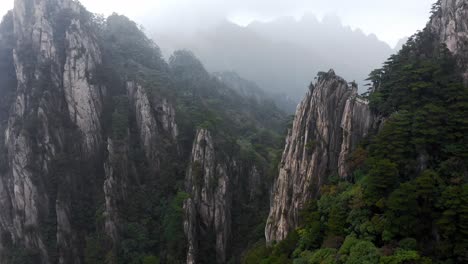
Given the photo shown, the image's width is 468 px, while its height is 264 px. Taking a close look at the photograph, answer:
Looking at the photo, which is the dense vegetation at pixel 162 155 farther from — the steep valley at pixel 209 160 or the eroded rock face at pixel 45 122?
the eroded rock face at pixel 45 122

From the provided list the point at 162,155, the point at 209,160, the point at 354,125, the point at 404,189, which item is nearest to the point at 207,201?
the point at 209,160

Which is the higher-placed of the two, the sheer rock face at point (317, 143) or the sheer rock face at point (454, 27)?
the sheer rock face at point (454, 27)

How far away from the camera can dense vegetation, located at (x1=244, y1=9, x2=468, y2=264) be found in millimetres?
18516

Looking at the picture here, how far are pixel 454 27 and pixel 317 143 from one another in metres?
14.2

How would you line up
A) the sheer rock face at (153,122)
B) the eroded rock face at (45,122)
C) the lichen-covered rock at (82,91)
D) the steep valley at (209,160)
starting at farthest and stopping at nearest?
the sheer rock face at (153,122), the lichen-covered rock at (82,91), the eroded rock face at (45,122), the steep valley at (209,160)

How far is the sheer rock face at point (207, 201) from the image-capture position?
145 ft

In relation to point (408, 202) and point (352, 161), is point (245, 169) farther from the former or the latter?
point (408, 202)

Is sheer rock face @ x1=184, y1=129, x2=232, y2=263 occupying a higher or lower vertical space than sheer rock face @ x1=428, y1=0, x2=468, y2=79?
lower

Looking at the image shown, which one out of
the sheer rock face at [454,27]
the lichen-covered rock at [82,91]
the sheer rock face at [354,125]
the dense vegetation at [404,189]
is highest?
the lichen-covered rock at [82,91]

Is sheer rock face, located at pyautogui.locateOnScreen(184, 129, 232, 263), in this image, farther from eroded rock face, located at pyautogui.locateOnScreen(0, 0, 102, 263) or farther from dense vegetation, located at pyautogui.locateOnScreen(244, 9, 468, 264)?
dense vegetation, located at pyautogui.locateOnScreen(244, 9, 468, 264)

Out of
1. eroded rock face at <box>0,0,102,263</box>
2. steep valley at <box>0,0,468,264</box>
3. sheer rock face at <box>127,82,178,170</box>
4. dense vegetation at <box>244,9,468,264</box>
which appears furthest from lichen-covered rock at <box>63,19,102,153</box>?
dense vegetation at <box>244,9,468,264</box>

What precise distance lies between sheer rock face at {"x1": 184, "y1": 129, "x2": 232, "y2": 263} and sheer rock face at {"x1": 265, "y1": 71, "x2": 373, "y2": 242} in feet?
39.6

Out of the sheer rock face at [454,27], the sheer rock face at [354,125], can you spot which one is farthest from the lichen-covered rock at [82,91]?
the sheer rock face at [454,27]

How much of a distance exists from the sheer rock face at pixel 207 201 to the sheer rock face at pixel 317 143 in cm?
1207
